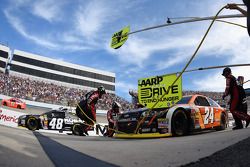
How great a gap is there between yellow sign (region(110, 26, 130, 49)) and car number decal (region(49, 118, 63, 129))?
27.5ft

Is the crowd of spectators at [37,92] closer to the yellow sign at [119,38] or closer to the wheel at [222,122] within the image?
the wheel at [222,122]

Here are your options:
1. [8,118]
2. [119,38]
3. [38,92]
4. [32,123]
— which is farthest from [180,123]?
[38,92]

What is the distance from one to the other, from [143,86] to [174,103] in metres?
1.45

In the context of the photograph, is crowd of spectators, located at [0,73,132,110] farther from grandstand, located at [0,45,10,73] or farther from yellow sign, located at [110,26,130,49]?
yellow sign, located at [110,26,130,49]

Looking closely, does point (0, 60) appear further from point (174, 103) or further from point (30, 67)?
point (174, 103)

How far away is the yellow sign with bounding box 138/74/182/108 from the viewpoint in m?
8.90

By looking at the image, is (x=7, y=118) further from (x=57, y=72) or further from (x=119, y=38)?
(x=57, y=72)

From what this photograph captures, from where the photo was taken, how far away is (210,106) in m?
A: 10.6

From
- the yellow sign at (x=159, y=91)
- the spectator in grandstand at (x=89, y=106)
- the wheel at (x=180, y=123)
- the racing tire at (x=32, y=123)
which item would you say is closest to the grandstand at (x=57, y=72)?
the racing tire at (x=32, y=123)

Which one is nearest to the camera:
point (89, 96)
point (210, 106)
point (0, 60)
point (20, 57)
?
point (210, 106)

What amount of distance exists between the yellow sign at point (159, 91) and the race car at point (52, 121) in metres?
→ 6.11

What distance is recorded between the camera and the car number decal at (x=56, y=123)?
15.6 metres

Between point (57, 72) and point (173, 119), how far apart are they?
63968 mm

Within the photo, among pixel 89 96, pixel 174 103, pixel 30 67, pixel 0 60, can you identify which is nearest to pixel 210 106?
pixel 174 103
